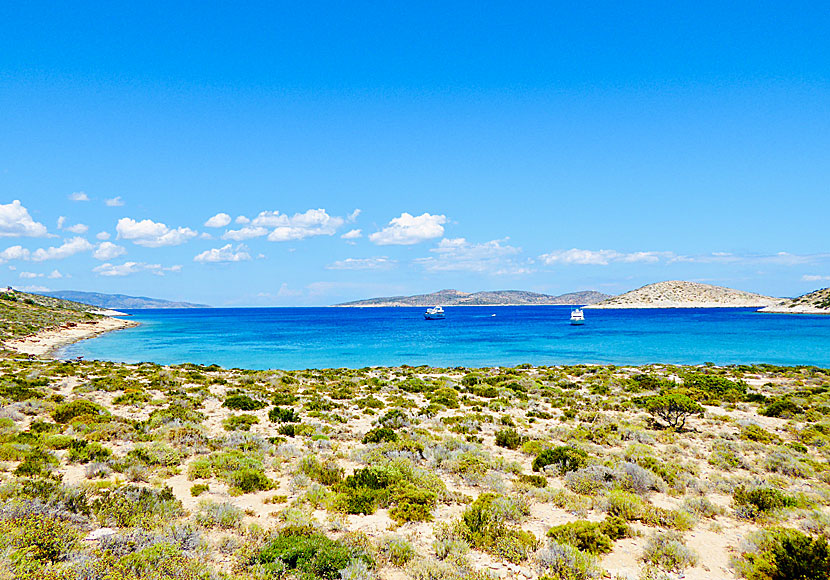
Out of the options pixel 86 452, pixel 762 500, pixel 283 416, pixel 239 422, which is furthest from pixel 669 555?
pixel 239 422

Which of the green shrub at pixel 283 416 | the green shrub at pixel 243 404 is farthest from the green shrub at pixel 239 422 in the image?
the green shrub at pixel 243 404

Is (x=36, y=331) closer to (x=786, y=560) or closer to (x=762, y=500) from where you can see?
(x=762, y=500)

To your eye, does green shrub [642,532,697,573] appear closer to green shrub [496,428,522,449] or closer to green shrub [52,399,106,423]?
green shrub [496,428,522,449]

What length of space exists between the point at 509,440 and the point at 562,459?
2.61 metres

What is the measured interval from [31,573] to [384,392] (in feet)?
66.8

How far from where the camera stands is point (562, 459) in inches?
488

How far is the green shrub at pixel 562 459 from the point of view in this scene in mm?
11992

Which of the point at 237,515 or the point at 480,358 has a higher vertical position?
the point at 237,515

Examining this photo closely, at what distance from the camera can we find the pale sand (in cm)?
5057

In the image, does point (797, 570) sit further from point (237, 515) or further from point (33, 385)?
point (33, 385)

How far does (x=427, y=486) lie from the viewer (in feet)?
34.7

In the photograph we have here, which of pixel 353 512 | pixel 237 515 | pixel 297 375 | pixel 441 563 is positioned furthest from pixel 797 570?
pixel 297 375

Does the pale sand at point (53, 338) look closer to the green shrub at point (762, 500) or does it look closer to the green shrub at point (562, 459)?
the green shrub at point (562, 459)

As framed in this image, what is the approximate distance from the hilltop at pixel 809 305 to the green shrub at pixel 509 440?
7996 inches
